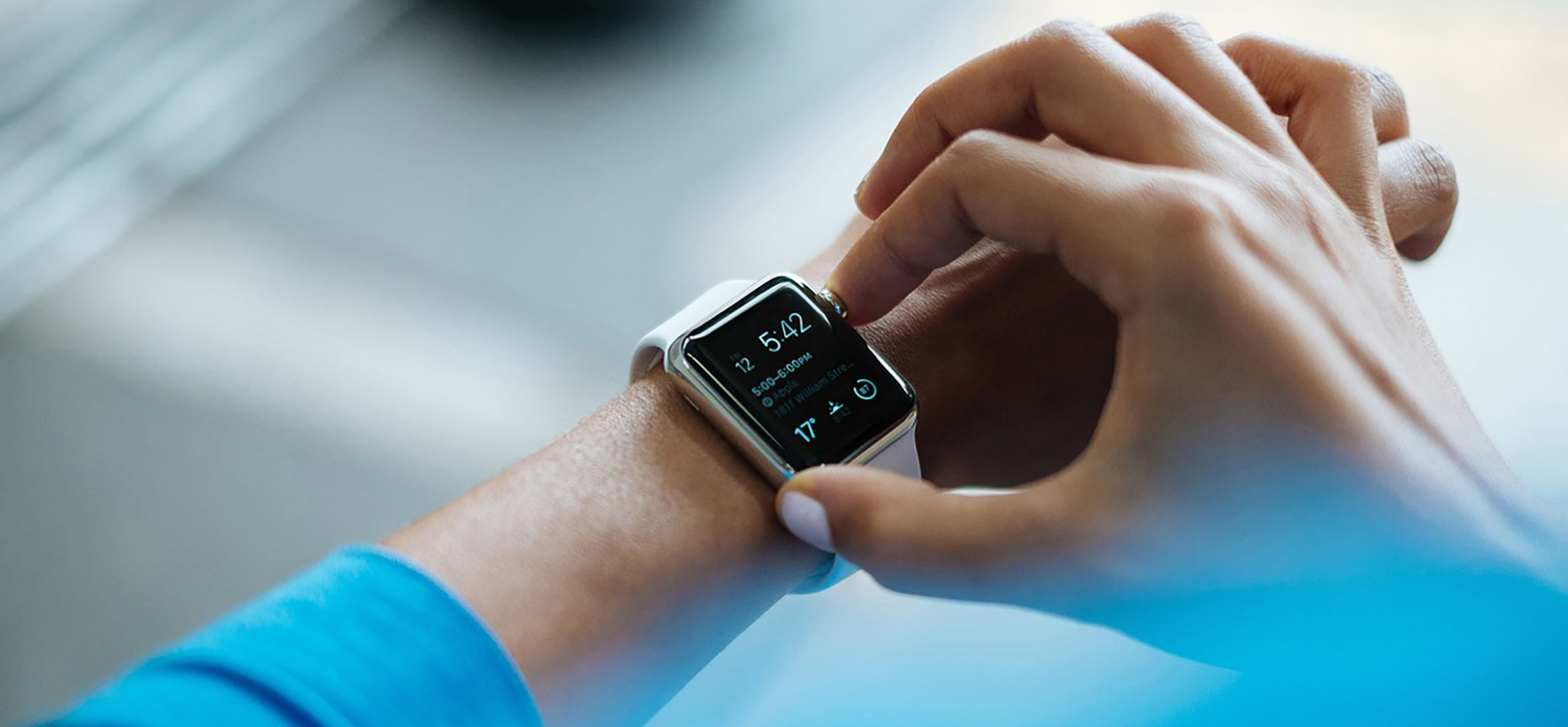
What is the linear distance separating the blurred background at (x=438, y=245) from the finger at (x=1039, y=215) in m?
0.30

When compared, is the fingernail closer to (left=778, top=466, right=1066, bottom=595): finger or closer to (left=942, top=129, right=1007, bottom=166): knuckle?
(left=778, top=466, right=1066, bottom=595): finger

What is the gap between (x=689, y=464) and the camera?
75 cm

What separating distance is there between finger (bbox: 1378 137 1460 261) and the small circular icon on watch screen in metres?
0.49

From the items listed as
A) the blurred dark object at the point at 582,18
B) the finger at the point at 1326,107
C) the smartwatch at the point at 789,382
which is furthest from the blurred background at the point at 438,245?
the finger at the point at 1326,107

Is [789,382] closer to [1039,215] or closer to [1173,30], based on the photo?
[1039,215]

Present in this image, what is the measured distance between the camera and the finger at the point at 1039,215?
59 centimetres

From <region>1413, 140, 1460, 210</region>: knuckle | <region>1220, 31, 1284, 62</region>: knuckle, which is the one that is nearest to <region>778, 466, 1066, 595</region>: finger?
<region>1220, 31, 1284, 62</region>: knuckle

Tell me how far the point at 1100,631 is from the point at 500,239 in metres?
0.63

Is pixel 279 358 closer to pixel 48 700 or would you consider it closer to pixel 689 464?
pixel 48 700

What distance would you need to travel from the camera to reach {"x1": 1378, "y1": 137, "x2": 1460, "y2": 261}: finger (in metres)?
0.94

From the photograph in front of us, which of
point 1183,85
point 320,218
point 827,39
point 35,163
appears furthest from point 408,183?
point 1183,85

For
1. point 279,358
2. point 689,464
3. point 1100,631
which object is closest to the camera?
point 689,464

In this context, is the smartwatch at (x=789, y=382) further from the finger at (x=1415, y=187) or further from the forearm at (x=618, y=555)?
the finger at (x=1415, y=187)

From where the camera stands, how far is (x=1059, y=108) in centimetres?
75
